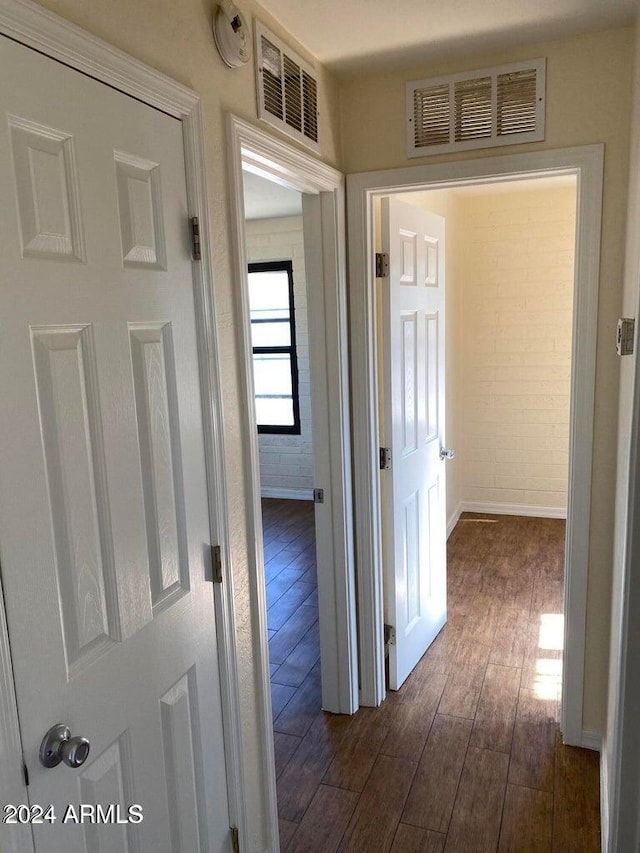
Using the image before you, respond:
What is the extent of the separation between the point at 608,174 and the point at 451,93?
23.8 inches

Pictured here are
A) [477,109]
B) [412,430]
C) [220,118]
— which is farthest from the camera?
[412,430]

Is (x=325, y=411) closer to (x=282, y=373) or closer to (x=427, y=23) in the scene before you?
(x=427, y=23)

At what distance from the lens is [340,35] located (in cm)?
199

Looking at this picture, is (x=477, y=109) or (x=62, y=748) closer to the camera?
(x=62, y=748)

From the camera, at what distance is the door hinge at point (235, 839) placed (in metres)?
1.71

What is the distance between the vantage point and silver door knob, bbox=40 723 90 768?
1085 millimetres

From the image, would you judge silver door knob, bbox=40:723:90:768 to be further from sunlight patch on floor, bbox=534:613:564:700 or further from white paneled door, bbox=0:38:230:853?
sunlight patch on floor, bbox=534:613:564:700

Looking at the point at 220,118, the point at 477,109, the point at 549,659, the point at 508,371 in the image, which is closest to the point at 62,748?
the point at 220,118

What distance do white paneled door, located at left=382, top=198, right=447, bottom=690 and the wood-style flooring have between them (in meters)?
0.25

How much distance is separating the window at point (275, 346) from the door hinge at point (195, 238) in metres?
4.18

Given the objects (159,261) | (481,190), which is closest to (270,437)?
(481,190)

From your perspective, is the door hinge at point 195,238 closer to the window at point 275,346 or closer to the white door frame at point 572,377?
the white door frame at point 572,377

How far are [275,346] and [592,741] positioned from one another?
421 centimetres

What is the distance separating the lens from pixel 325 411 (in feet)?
8.09
